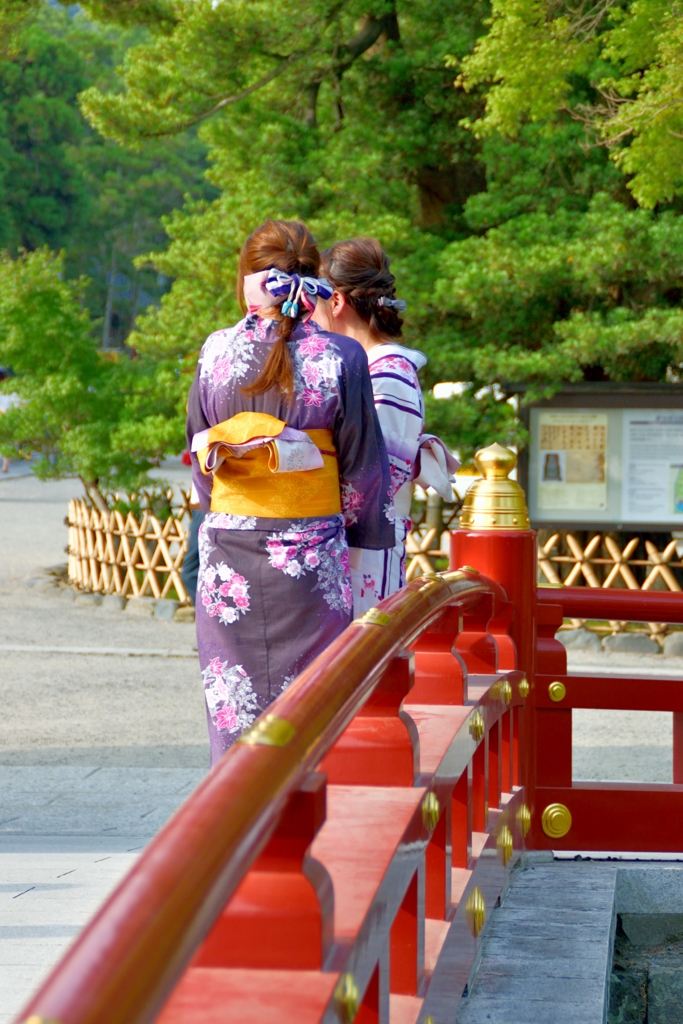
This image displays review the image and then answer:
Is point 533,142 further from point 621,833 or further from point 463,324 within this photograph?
point 621,833

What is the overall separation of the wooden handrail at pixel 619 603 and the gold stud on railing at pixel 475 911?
1166 mm

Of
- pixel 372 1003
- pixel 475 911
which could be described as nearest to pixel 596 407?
pixel 475 911

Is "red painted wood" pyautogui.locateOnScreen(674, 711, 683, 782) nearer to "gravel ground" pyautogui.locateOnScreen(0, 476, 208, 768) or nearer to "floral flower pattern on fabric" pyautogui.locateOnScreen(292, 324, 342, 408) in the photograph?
"floral flower pattern on fabric" pyautogui.locateOnScreen(292, 324, 342, 408)

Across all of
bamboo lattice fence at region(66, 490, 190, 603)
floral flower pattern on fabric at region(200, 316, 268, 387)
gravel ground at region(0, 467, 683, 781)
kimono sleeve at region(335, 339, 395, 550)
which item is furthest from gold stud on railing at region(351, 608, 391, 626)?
bamboo lattice fence at region(66, 490, 190, 603)

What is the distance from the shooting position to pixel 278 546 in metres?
2.35

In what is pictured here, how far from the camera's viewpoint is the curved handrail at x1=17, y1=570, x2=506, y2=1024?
644mm

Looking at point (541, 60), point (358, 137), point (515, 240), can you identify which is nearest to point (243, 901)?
point (541, 60)

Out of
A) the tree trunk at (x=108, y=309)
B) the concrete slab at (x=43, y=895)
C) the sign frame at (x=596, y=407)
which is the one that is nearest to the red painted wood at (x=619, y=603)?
the concrete slab at (x=43, y=895)

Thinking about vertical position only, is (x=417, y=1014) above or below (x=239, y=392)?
below

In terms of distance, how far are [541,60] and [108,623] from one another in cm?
Result: 574

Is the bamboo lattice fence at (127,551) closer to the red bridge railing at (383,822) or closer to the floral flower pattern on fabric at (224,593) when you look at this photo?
the red bridge railing at (383,822)

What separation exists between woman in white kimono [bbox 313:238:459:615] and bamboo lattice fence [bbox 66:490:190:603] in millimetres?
7079

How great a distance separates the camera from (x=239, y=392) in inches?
94.4

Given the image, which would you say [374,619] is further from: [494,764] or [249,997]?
[494,764]
